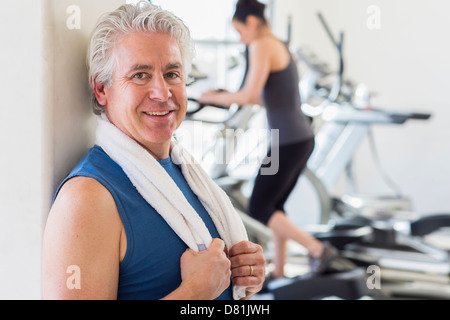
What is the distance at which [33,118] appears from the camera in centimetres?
72

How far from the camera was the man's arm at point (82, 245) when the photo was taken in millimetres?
636

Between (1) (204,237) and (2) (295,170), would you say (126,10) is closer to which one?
(1) (204,237)

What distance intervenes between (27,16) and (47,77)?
9 centimetres

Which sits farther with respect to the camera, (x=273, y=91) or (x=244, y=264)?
(x=273, y=91)

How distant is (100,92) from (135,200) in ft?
0.61

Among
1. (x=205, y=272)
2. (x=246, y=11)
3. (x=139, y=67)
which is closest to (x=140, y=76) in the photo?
(x=139, y=67)

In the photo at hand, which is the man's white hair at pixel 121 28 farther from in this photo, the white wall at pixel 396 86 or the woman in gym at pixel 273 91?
the white wall at pixel 396 86

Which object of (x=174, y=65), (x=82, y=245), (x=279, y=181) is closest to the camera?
(x=82, y=245)

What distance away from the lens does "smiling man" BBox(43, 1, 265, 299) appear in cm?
65

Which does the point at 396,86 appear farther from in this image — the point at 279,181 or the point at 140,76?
the point at 140,76

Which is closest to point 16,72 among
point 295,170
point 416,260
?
point 295,170

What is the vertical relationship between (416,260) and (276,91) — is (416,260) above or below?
below

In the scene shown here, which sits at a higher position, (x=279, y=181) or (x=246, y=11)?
(x=246, y=11)

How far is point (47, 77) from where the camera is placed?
0.72 meters
